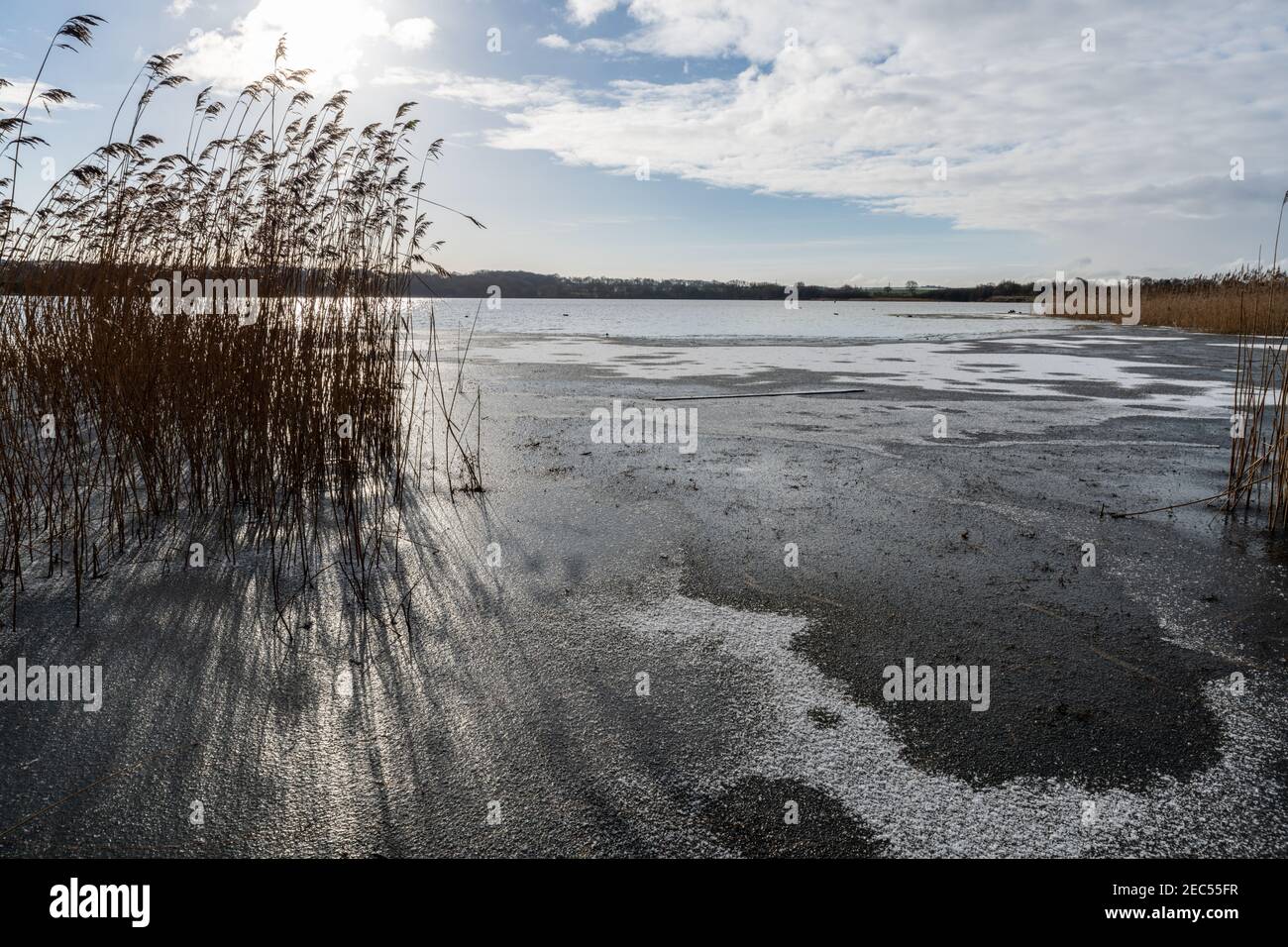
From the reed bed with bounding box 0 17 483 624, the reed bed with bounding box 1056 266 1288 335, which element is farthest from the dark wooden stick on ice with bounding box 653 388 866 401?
the reed bed with bounding box 1056 266 1288 335

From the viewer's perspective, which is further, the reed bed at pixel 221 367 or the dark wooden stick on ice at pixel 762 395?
the dark wooden stick on ice at pixel 762 395

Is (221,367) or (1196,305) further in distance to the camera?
(1196,305)

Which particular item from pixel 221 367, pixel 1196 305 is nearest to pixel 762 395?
pixel 221 367

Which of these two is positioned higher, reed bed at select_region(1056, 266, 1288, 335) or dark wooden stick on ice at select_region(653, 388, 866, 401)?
reed bed at select_region(1056, 266, 1288, 335)

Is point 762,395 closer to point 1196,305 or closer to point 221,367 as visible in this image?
point 221,367

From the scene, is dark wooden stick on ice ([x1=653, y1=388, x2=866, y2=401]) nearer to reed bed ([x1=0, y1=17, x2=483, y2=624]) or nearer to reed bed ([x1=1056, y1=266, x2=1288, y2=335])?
reed bed ([x1=0, y1=17, x2=483, y2=624])

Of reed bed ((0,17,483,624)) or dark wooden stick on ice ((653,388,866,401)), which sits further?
dark wooden stick on ice ((653,388,866,401))

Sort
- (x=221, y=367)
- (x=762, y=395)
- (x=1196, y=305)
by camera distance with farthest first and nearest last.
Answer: (x=1196, y=305) < (x=762, y=395) < (x=221, y=367)

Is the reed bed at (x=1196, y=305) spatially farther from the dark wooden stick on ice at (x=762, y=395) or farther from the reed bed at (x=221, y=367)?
the reed bed at (x=221, y=367)

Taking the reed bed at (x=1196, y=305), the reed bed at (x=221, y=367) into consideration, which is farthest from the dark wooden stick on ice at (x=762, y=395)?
the reed bed at (x=1196, y=305)

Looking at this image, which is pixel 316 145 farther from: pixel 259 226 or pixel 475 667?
pixel 475 667
